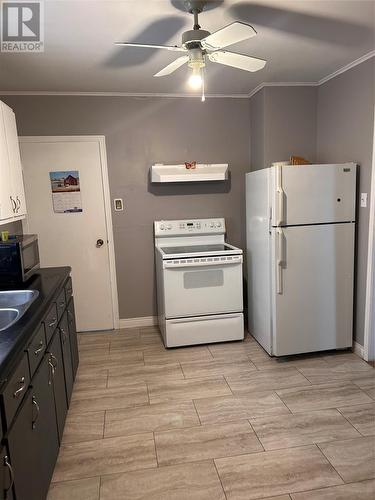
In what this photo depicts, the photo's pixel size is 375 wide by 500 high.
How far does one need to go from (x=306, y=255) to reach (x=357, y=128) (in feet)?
3.62

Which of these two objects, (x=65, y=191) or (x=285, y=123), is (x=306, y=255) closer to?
(x=285, y=123)

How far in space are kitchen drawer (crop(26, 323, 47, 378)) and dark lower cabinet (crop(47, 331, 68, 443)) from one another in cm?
12

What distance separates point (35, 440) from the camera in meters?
1.53

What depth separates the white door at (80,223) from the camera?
136 inches

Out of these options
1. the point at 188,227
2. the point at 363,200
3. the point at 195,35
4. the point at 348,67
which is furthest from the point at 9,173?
the point at 348,67

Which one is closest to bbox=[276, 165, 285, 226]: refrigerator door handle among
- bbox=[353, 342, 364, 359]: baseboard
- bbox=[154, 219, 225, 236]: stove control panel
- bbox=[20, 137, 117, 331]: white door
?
bbox=[154, 219, 225, 236]: stove control panel

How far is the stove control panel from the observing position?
3659mm

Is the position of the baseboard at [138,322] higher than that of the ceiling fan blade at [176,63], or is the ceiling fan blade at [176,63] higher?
the ceiling fan blade at [176,63]

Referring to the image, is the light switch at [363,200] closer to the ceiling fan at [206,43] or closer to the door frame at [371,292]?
the door frame at [371,292]

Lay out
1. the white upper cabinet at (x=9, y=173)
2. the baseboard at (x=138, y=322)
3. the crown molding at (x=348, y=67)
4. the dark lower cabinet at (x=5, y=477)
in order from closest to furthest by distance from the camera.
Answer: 1. the dark lower cabinet at (x=5, y=477)
2. the white upper cabinet at (x=9, y=173)
3. the crown molding at (x=348, y=67)
4. the baseboard at (x=138, y=322)

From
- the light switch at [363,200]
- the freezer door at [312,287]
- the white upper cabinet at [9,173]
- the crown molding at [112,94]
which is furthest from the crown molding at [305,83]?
the white upper cabinet at [9,173]

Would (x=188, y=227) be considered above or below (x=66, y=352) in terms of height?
above

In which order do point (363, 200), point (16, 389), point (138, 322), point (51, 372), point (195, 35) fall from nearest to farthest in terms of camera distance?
point (16, 389) → point (195, 35) → point (51, 372) → point (363, 200) → point (138, 322)

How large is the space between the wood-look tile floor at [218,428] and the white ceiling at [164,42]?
238cm
